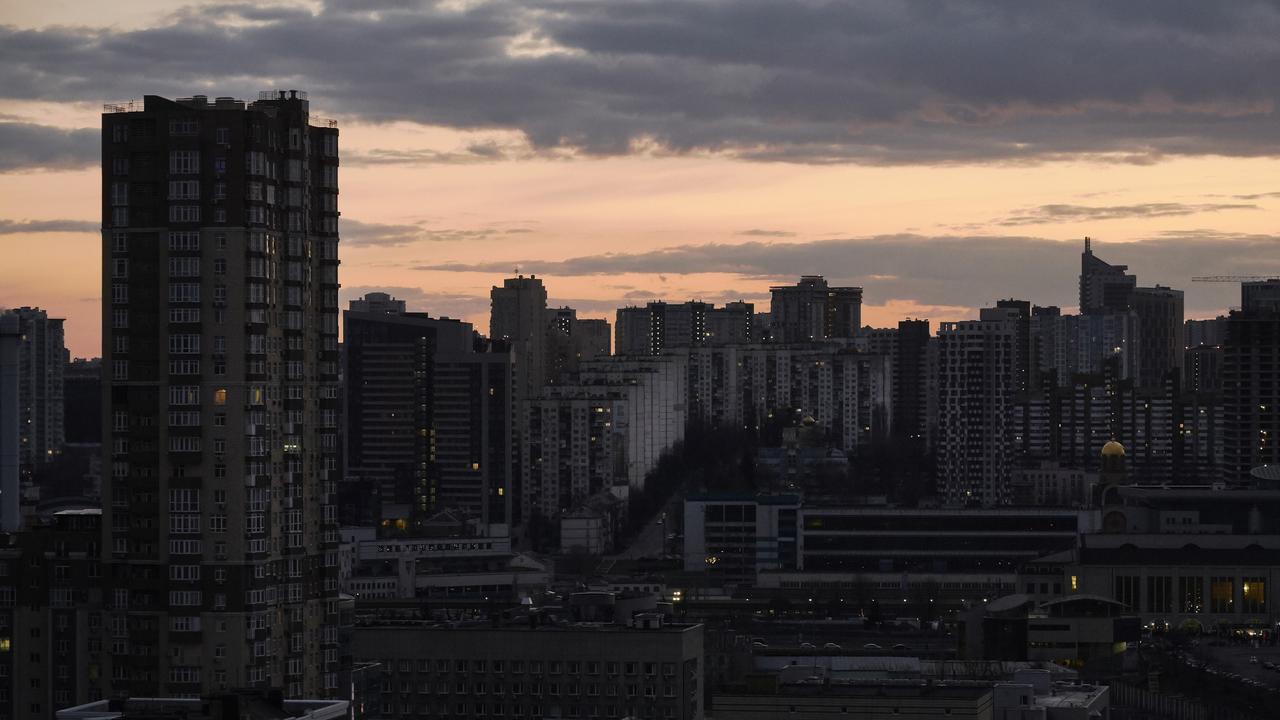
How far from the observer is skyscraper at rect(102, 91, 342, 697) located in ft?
149

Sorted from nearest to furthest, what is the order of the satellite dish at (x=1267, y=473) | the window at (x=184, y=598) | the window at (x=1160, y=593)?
1. the window at (x=184, y=598)
2. the window at (x=1160, y=593)
3. the satellite dish at (x=1267, y=473)

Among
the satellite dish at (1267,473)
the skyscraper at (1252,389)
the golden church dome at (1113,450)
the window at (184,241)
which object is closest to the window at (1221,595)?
the golden church dome at (1113,450)

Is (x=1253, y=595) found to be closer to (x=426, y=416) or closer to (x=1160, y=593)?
(x=1160, y=593)

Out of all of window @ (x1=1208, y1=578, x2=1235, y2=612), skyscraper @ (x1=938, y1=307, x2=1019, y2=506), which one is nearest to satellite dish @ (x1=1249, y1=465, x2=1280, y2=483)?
window @ (x1=1208, y1=578, x2=1235, y2=612)

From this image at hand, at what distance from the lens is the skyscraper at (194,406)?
45281mm

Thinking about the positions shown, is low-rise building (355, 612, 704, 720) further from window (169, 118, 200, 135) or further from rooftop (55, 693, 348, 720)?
rooftop (55, 693, 348, 720)

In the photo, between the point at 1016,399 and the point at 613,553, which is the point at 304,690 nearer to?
A: the point at 613,553

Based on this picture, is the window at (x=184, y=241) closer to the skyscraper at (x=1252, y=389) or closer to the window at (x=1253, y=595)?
the window at (x=1253, y=595)

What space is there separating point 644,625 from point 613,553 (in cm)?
5840

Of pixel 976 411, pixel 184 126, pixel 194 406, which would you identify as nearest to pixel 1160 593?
pixel 194 406

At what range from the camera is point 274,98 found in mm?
46781

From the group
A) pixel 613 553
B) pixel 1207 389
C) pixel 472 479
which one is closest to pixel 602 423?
pixel 472 479

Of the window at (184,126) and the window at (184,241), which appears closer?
the window at (184,126)

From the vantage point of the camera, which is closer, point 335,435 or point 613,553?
point 335,435
